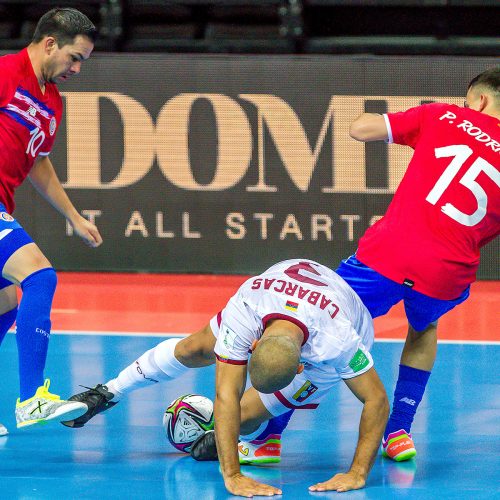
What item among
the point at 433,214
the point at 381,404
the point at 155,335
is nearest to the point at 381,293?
the point at 433,214

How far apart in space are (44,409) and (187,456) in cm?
78

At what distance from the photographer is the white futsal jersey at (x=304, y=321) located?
529cm

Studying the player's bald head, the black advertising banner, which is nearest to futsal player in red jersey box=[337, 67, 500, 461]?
the player's bald head

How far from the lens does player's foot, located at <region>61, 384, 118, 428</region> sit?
5992mm

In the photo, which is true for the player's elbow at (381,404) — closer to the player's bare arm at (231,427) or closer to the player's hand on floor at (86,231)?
the player's bare arm at (231,427)

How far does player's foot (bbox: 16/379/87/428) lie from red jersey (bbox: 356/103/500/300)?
5.12 ft

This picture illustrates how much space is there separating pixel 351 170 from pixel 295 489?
19.6 ft

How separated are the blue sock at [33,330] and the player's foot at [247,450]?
833 mm

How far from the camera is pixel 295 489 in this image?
5.51 m

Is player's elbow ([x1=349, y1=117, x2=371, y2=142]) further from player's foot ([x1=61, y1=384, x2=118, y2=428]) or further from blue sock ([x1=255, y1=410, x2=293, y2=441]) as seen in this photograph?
player's foot ([x1=61, y1=384, x2=118, y2=428])

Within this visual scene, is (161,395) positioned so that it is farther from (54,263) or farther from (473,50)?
(473,50)

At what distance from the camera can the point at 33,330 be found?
231 inches

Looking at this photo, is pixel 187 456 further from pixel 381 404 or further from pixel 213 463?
pixel 381 404

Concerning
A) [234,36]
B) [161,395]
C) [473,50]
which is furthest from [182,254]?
[161,395]
